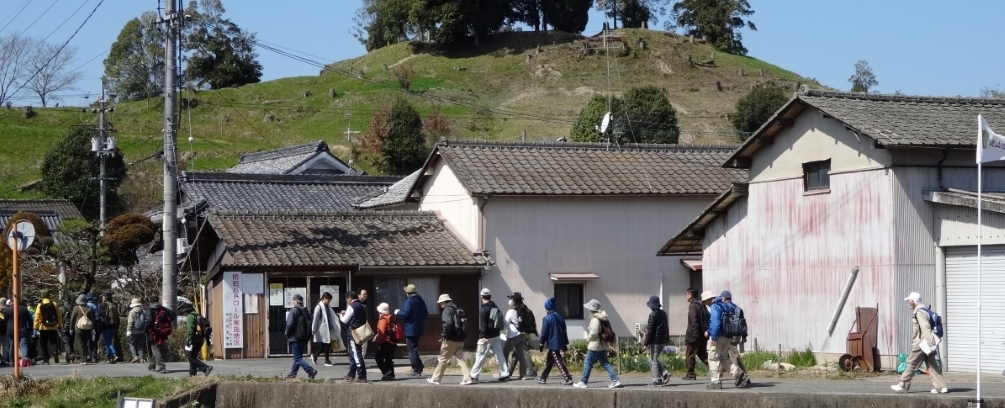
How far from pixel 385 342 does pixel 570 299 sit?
12694mm

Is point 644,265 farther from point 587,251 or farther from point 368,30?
point 368,30

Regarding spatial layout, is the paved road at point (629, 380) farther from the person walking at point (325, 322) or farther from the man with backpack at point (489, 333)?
the person walking at point (325, 322)

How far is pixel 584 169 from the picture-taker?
30.6 m

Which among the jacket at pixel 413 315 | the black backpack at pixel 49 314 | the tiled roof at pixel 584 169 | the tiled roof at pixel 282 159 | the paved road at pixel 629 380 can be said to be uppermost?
the tiled roof at pixel 282 159

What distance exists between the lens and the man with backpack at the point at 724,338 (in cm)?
1545

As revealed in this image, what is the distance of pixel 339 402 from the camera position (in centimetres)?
1596

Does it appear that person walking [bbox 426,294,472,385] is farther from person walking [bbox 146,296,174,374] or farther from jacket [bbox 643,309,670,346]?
person walking [bbox 146,296,174,374]

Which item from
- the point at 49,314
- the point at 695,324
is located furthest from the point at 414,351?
the point at 49,314

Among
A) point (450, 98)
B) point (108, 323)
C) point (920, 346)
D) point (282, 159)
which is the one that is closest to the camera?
point (920, 346)

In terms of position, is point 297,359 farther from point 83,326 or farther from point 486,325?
point 83,326

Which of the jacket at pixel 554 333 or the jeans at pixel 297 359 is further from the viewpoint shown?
the jeans at pixel 297 359

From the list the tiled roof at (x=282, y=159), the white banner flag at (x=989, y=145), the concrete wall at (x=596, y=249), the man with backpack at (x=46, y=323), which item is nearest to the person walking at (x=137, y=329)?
the man with backpack at (x=46, y=323)

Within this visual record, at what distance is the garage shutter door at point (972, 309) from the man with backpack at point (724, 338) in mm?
5098

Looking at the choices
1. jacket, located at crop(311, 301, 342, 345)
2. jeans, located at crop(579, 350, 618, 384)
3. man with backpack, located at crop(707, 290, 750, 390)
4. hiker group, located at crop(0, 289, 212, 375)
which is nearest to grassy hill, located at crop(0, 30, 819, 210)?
hiker group, located at crop(0, 289, 212, 375)
